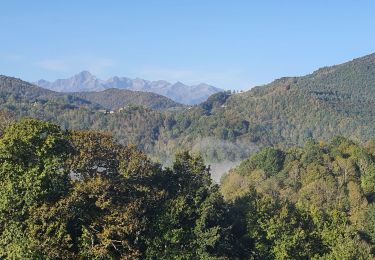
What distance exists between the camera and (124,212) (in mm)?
32750

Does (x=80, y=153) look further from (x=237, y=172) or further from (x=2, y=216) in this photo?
(x=237, y=172)

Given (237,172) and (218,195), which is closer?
(218,195)

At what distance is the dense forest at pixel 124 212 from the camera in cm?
3028

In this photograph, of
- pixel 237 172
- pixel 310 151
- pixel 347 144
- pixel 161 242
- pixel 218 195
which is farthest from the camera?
pixel 237 172

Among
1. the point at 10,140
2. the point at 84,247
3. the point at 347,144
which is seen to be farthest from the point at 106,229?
the point at 347,144

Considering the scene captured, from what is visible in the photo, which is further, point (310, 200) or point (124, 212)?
point (310, 200)

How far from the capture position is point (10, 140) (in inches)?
1262

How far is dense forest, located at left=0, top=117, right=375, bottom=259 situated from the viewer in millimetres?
30281

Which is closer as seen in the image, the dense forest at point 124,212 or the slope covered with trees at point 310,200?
the dense forest at point 124,212

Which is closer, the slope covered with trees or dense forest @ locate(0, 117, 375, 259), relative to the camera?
dense forest @ locate(0, 117, 375, 259)

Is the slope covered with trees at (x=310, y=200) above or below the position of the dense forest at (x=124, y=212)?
below

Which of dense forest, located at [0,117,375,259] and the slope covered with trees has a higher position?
dense forest, located at [0,117,375,259]

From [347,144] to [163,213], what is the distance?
66.5 metres

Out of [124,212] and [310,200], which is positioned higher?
[124,212]
